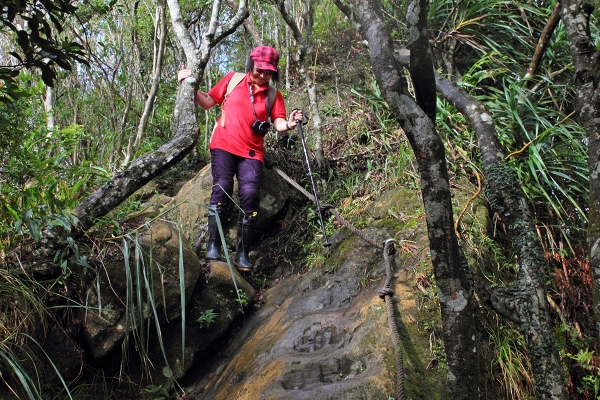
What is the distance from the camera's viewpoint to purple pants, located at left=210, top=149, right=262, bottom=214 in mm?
4039

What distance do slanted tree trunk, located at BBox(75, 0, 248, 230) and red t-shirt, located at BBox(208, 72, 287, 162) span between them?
32 cm

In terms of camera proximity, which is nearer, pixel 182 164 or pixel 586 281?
pixel 586 281

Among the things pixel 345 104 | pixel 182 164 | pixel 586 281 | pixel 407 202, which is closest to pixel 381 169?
pixel 407 202

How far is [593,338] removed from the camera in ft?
11.3

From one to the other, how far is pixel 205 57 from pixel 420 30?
260cm

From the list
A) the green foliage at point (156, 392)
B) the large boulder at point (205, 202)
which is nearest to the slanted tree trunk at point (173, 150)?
the large boulder at point (205, 202)

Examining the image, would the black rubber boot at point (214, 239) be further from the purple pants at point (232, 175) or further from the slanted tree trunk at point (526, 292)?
the slanted tree trunk at point (526, 292)

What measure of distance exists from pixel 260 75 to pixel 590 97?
9.54 ft

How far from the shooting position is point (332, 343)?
9.64 ft

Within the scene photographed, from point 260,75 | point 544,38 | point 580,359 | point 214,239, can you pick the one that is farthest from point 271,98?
point 580,359

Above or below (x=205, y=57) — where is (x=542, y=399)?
below

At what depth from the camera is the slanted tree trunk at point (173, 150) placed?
3.31 metres

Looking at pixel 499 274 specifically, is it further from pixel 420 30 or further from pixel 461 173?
pixel 420 30

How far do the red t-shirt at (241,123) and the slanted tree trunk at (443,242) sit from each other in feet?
8.08
